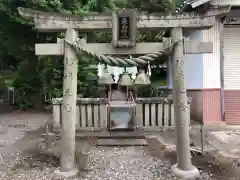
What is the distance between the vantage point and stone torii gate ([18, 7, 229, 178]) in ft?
16.8

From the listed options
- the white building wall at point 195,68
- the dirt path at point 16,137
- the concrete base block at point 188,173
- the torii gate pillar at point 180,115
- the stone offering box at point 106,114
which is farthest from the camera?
the white building wall at point 195,68

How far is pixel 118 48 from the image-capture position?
5.25 metres

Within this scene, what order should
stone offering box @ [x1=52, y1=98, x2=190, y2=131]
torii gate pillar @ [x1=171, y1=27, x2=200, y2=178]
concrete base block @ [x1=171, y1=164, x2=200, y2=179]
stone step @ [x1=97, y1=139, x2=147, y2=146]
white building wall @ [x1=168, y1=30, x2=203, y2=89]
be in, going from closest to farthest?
concrete base block @ [x1=171, y1=164, x2=200, y2=179] → torii gate pillar @ [x1=171, y1=27, x2=200, y2=178] → stone step @ [x1=97, y1=139, x2=147, y2=146] → stone offering box @ [x1=52, y1=98, x2=190, y2=131] → white building wall @ [x1=168, y1=30, x2=203, y2=89]

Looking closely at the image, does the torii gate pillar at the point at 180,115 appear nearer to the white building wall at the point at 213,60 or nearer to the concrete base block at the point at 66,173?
the concrete base block at the point at 66,173

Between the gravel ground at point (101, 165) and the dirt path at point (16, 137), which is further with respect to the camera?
the dirt path at point (16, 137)

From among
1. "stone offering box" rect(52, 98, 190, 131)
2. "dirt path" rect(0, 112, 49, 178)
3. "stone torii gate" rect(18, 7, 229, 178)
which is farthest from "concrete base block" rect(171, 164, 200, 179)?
"dirt path" rect(0, 112, 49, 178)

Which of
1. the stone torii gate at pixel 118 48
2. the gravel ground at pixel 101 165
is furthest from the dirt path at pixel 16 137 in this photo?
the stone torii gate at pixel 118 48

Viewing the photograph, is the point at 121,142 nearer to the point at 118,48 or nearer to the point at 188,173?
the point at 188,173

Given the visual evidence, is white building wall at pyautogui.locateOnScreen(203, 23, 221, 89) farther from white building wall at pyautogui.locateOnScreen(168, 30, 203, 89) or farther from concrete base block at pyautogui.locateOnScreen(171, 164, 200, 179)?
concrete base block at pyautogui.locateOnScreen(171, 164, 200, 179)

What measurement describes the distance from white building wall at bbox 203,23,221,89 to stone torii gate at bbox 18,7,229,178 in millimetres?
4180

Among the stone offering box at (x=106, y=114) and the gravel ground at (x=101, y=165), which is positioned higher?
the stone offering box at (x=106, y=114)

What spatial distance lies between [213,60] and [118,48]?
5078 mm

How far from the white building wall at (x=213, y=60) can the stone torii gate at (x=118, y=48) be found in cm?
418

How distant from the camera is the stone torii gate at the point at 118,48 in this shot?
511 centimetres
